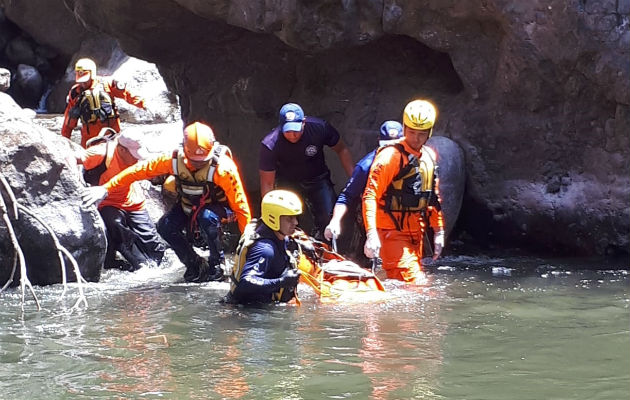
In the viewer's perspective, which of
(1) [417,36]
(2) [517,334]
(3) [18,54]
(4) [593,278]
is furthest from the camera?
(3) [18,54]

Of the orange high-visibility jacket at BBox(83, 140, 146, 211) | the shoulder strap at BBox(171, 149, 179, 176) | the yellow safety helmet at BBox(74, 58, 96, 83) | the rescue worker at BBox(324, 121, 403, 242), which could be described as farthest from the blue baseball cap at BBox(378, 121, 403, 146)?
the yellow safety helmet at BBox(74, 58, 96, 83)

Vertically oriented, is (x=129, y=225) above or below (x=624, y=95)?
below

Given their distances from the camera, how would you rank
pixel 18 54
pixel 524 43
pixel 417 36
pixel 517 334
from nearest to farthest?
pixel 517 334 < pixel 524 43 < pixel 417 36 < pixel 18 54

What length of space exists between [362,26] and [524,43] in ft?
4.95

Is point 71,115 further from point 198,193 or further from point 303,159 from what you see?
point 198,193

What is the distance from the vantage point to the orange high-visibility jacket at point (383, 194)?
689cm

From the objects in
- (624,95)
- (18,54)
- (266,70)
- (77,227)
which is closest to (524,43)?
(624,95)

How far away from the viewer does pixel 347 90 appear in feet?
33.4

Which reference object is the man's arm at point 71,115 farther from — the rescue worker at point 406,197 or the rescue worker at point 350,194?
the rescue worker at point 406,197

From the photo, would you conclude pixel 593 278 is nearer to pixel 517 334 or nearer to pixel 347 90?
pixel 517 334

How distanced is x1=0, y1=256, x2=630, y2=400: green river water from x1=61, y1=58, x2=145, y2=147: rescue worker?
3358mm

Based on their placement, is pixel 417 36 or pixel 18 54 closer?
pixel 417 36

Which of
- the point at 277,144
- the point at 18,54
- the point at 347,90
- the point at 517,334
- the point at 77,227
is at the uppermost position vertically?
the point at 18,54

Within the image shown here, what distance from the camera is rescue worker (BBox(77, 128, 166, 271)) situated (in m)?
8.65
